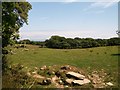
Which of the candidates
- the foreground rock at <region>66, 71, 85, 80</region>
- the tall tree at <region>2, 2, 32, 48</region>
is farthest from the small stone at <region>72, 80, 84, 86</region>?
the tall tree at <region>2, 2, 32, 48</region>

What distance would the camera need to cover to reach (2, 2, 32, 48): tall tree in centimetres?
1836

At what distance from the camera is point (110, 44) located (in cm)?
4156

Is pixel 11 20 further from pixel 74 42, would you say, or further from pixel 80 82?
pixel 74 42

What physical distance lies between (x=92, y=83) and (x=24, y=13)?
6.68 meters

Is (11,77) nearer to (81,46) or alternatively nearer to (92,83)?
(92,83)

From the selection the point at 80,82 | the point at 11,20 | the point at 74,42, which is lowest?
the point at 80,82

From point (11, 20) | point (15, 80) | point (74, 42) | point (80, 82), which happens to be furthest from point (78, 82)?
point (74, 42)

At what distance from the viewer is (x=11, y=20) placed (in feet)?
61.4

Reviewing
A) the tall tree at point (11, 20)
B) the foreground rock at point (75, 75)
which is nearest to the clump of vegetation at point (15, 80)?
the tall tree at point (11, 20)

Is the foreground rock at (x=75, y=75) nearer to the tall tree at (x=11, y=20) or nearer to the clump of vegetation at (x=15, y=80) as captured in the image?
the clump of vegetation at (x=15, y=80)

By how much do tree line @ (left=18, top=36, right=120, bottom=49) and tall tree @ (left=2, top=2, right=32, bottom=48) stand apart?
56.6 ft

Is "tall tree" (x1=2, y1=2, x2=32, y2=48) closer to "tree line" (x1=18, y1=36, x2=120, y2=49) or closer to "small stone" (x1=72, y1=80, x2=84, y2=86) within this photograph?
"small stone" (x1=72, y1=80, x2=84, y2=86)

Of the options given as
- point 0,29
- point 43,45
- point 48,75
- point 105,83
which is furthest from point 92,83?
point 43,45

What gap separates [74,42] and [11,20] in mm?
20338
